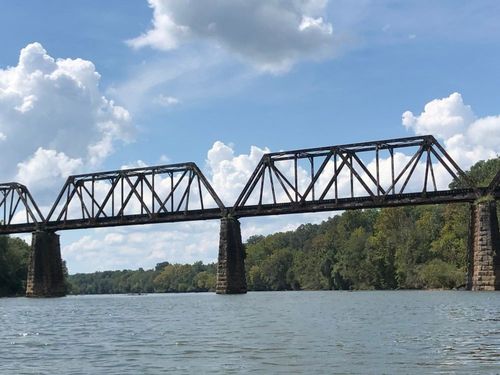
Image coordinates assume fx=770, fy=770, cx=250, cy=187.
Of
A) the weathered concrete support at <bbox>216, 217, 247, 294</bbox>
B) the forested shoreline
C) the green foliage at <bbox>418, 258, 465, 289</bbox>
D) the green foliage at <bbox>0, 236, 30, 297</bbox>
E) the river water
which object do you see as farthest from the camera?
the green foliage at <bbox>0, 236, 30, 297</bbox>

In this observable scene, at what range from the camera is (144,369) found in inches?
803

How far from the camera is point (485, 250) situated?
74.8m

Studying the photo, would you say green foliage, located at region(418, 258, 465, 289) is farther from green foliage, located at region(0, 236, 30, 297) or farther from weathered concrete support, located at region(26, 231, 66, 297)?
green foliage, located at region(0, 236, 30, 297)

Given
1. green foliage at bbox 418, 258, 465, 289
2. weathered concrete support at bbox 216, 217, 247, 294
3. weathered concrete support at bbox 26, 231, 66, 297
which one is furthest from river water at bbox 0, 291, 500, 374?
weathered concrete support at bbox 26, 231, 66, 297

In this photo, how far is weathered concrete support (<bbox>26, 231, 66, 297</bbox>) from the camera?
365 feet

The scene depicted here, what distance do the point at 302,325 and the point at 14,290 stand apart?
105 metres

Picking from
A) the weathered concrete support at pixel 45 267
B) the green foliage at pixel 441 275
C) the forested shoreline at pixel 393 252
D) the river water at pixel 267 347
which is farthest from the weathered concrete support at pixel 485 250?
the weathered concrete support at pixel 45 267

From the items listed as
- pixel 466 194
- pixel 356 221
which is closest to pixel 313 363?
pixel 466 194

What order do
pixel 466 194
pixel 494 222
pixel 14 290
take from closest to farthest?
pixel 494 222, pixel 466 194, pixel 14 290

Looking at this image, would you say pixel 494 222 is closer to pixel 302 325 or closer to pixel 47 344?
pixel 302 325

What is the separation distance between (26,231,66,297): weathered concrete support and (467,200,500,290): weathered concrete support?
6217 cm

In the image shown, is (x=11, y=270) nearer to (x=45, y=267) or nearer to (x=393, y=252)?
(x=45, y=267)

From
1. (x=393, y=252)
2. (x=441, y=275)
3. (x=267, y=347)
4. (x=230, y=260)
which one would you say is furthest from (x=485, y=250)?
(x=393, y=252)

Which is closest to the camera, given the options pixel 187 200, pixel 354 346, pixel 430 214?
pixel 354 346
